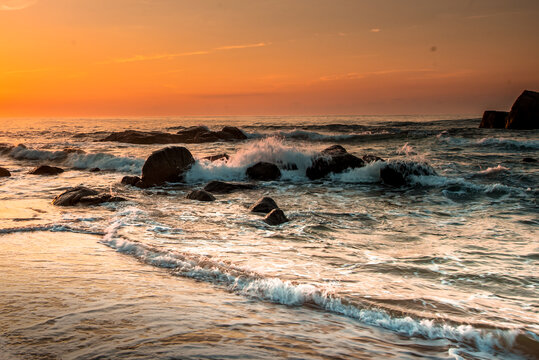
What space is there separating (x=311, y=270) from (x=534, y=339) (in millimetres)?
2395

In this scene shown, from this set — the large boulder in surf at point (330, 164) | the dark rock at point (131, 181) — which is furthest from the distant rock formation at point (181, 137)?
the large boulder in surf at point (330, 164)

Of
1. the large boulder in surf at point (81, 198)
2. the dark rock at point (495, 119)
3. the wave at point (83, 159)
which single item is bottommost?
the wave at point (83, 159)

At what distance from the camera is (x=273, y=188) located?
13133 mm

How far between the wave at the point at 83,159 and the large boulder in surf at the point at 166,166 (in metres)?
3.62

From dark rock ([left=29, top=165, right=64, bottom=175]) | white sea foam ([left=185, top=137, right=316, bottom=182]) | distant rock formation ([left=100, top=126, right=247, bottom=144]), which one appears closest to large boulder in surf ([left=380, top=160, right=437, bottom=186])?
white sea foam ([left=185, top=137, right=316, bottom=182])

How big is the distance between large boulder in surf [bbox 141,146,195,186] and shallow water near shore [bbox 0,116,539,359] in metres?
2.96

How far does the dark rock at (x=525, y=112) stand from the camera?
120 ft

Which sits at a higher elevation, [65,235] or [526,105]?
[526,105]

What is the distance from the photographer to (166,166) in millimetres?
14531

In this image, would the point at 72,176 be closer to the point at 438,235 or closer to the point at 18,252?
the point at 18,252

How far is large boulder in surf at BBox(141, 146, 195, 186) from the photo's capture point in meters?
14.0

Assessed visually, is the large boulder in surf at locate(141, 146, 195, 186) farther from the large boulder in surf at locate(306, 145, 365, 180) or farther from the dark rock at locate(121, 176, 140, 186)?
the large boulder in surf at locate(306, 145, 365, 180)

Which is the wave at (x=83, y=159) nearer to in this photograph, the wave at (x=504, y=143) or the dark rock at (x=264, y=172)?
the dark rock at (x=264, y=172)

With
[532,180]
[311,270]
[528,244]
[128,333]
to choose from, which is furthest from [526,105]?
[128,333]
